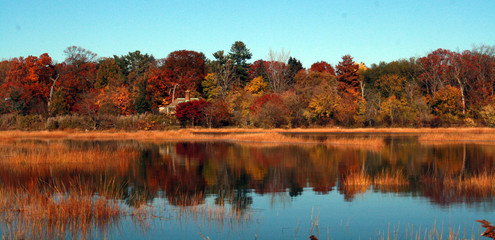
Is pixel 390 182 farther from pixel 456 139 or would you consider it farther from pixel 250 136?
pixel 456 139

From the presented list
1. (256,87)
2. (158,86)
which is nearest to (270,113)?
(256,87)

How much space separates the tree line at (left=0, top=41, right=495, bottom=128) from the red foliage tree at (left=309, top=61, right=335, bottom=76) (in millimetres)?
452

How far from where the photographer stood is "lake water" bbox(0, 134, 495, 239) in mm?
11289

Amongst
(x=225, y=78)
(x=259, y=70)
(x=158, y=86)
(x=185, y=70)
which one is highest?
(x=259, y=70)

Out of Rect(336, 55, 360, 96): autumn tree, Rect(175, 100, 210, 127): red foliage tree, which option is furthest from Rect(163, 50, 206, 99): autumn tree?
Rect(336, 55, 360, 96): autumn tree

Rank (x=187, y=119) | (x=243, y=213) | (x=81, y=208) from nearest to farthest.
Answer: (x=81, y=208) → (x=243, y=213) → (x=187, y=119)

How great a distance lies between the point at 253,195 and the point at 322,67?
76587 mm

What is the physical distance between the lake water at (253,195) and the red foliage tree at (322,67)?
61443 millimetres

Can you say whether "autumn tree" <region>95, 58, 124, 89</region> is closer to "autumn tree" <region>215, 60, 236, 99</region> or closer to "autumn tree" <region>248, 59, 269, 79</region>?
"autumn tree" <region>215, 60, 236, 99</region>

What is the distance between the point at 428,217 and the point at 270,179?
847cm

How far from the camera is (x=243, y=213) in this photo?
43.2 feet

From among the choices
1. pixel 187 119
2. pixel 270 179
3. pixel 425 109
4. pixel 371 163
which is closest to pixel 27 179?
pixel 270 179

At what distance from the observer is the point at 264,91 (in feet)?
265

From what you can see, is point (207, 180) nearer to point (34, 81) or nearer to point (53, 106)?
point (53, 106)
